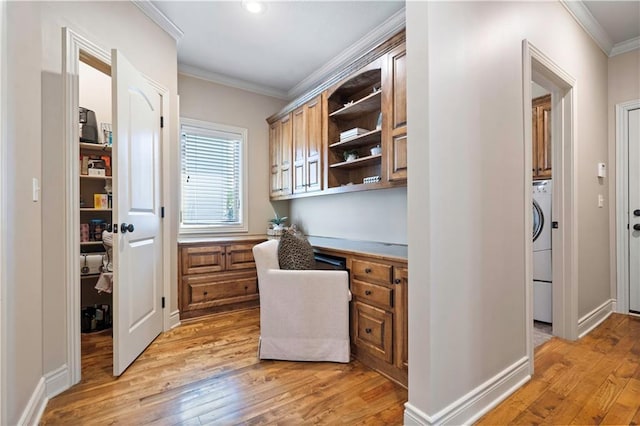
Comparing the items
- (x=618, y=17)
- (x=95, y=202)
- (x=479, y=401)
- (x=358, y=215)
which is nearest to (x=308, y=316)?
(x=479, y=401)

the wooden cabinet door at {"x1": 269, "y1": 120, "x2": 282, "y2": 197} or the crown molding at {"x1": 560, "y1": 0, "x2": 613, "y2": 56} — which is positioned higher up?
the crown molding at {"x1": 560, "y1": 0, "x2": 613, "y2": 56}

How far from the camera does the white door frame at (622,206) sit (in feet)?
9.62

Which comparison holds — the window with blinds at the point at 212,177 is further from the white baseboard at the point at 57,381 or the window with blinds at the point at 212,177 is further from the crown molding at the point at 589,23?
the crown molding at the point at 589,23

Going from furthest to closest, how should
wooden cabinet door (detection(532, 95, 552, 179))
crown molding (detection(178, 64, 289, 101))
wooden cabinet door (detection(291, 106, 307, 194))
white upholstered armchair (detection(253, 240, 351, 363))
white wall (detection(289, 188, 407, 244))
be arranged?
crown molding (detection(178, 64, 289, 101))
wooden cabinet door (detection(291, 106, 307, 194))
wooden cabinet door (detection(532, 95, 552, 179))
white wall (detection(289, 188, 407, 244))
white upholstered armchair (detection(253, 240, 351, 363))

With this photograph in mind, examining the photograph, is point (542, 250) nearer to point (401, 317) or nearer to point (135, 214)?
point (401, 317)

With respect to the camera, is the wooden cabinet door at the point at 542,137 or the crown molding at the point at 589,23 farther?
the wooden cabinet door at the point at 542,137

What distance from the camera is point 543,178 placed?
288 cm

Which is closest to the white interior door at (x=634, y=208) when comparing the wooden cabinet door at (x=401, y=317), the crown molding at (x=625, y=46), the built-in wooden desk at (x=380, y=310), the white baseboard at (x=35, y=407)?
the crown molding at (x=625, y=46)

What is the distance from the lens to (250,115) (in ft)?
13.1

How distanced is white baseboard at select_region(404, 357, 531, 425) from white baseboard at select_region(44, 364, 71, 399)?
1.99 meters

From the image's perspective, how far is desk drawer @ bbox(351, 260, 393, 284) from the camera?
1.95 m

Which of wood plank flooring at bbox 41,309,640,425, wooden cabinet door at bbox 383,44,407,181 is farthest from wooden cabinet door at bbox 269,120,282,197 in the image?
wood plank flooring at bbox 41,309,640,425

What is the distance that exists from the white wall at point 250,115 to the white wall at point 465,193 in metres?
2.86

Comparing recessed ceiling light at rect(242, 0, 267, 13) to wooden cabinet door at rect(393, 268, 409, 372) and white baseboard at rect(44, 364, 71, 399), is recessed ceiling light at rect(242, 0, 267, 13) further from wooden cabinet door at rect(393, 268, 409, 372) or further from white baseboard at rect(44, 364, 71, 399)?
white baseboard at rect(44, 364, 71, 399)
